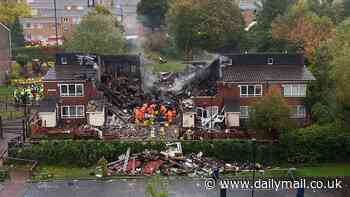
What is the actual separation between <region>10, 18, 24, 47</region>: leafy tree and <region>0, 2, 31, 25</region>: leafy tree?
1.31 m

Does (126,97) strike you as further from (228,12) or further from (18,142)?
(228,12)

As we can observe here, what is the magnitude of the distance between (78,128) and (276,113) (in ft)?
47.1

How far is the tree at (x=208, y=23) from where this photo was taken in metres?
63.6

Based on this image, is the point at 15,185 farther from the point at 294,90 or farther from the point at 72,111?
the point at 294,90

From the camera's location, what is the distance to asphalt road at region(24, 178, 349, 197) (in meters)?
33.7

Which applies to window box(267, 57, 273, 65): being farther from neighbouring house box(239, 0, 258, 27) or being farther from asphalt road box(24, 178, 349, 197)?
neighbouring house box(239, 0, 258, 27)

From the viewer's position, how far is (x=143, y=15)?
3268 inches

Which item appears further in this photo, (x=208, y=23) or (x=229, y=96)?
(x=208, y=23)

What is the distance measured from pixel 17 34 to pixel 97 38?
2088 cm

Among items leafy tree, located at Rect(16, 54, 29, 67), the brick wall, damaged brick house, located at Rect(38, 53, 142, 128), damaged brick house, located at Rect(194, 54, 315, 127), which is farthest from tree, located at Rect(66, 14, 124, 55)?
damaged brick house, located at Rect(194, 54, 315, 127)

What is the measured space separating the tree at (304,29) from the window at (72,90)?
2117 cm

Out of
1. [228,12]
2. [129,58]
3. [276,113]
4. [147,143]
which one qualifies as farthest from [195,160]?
[228,12]

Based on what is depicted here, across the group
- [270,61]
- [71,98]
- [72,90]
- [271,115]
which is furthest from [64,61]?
[271,115]

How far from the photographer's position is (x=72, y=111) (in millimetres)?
45750
